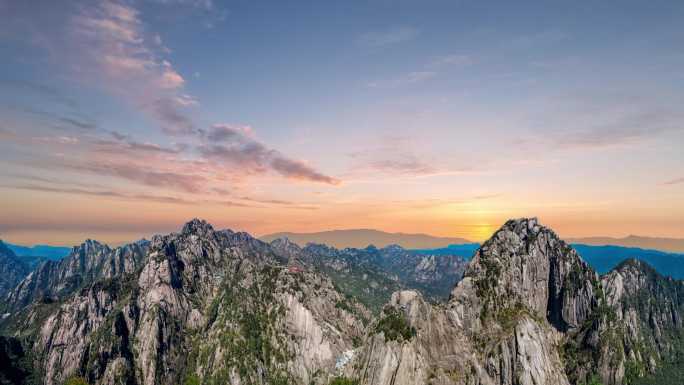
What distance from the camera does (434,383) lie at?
19912 cm

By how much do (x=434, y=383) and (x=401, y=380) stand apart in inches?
658

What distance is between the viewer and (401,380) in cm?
19838
